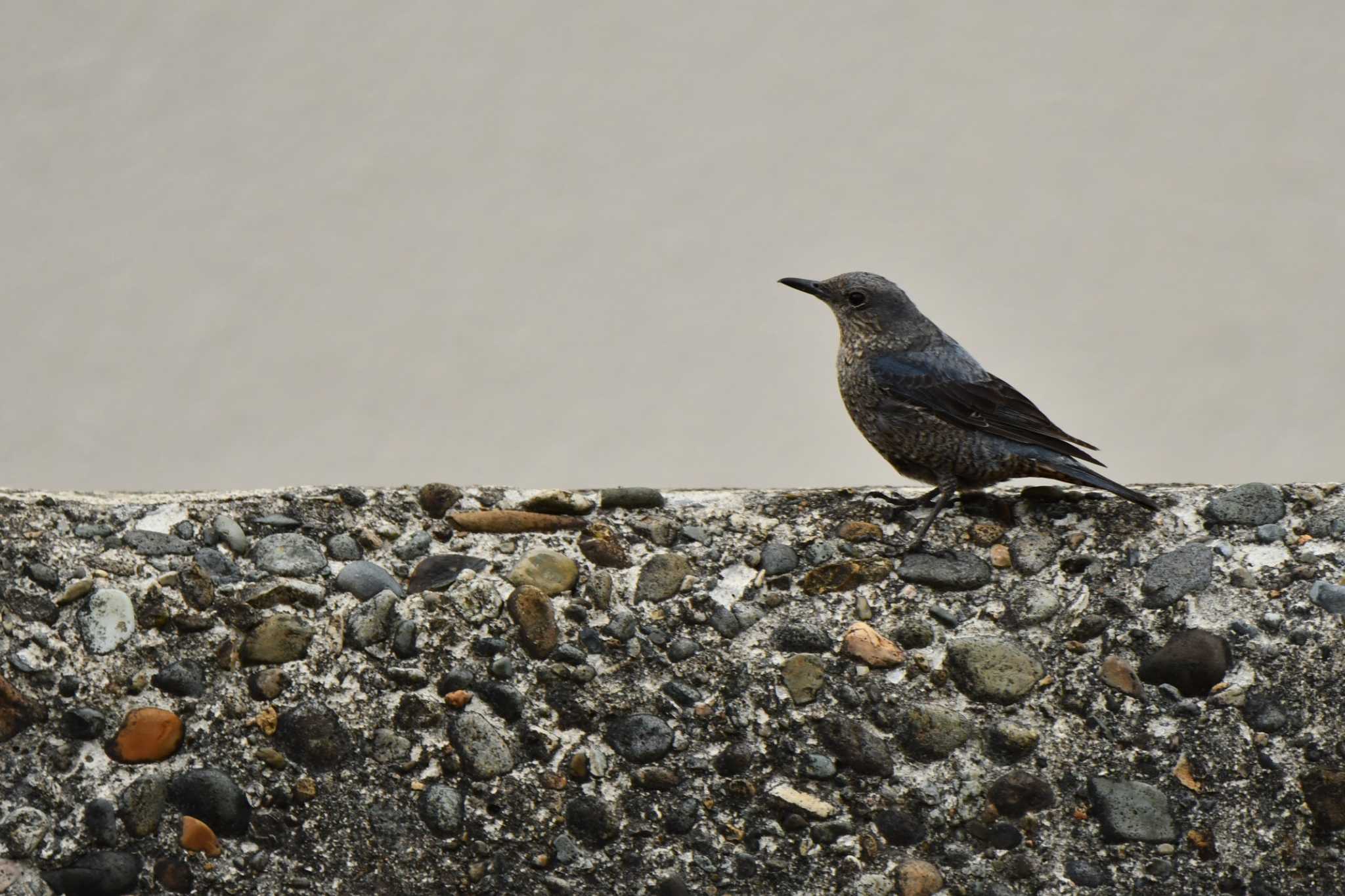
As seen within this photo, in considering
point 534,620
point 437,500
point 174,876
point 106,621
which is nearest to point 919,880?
point 534,620

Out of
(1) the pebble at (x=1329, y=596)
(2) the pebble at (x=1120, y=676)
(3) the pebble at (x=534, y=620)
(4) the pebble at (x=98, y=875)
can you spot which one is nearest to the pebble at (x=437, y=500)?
(3) the pebble at (x=534, y=620)

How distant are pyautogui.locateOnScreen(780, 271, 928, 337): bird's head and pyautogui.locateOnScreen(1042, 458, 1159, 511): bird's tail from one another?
18.1 inches

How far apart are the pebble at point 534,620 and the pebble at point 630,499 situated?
0.95 ft

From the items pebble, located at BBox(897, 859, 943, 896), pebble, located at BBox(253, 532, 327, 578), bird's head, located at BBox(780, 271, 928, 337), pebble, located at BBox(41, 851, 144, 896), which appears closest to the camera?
pebble, located at BBox(41, 851, 144, 896)

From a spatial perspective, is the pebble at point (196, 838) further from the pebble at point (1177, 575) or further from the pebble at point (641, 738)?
the pebble at point (1177, 575)

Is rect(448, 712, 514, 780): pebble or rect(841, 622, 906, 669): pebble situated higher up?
rect(841, 622, 906, 669): pebble

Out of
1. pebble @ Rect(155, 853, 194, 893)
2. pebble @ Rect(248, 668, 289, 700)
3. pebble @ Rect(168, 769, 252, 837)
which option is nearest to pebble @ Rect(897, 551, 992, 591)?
pebble @ Rect(248, 668, 289, 700)

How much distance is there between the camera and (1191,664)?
2.49m

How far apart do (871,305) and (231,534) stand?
4.78ft

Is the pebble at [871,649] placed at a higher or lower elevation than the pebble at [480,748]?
higher

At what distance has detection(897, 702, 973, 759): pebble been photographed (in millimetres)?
2498

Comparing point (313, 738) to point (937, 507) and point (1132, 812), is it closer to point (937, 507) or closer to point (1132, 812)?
point (937, 507)

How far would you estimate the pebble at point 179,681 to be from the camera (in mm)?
2449

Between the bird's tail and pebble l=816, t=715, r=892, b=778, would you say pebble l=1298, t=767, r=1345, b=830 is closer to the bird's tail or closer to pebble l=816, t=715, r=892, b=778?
the bird's tail
